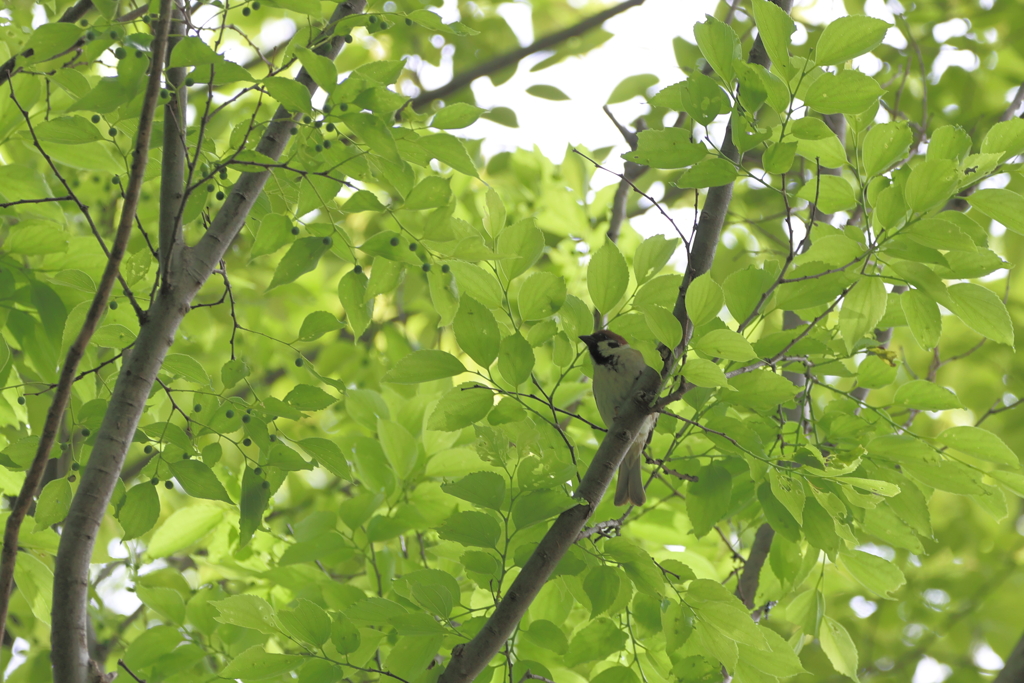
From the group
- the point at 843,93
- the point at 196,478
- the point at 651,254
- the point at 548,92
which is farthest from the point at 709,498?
the point at 548,92

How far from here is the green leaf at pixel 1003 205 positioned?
4.79 ft

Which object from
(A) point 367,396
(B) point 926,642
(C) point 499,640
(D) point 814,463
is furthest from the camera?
(B) point 926,642

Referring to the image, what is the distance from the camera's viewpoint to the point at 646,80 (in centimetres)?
358

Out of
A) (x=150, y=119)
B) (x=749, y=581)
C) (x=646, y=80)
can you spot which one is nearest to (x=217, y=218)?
(x=150, y=119)

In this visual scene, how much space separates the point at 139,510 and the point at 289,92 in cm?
94

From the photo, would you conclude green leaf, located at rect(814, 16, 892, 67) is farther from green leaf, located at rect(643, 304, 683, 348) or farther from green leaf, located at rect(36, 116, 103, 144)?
green leaf, located at rect(36, 116, 103, 144)

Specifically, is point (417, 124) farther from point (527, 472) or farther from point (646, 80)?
point (646, 80)

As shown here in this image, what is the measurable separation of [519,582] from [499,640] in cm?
11

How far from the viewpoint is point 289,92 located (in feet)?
4.71

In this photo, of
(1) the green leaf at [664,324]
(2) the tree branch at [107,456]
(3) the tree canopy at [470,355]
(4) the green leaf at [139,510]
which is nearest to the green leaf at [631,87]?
(3) the tree canopy at [470,355]

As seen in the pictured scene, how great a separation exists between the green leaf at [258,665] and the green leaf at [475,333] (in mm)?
688

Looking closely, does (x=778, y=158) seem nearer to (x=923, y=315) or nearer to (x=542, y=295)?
(x=923, y=315)

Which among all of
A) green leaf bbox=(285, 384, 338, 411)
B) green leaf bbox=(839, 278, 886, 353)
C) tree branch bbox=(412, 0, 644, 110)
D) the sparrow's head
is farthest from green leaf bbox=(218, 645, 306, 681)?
tree branch bbox=(412, 0, 644, 110)

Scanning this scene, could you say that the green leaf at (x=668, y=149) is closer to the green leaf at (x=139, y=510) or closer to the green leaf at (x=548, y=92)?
the green leaf at (x=139, y=510)
